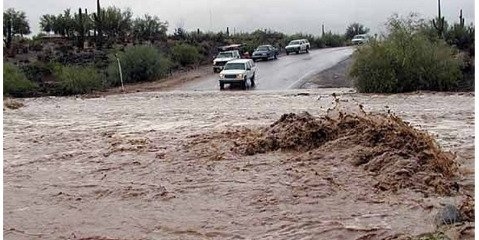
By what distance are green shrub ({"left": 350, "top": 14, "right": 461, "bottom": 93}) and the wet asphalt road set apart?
202 inches

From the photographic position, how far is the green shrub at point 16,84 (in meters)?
38.9

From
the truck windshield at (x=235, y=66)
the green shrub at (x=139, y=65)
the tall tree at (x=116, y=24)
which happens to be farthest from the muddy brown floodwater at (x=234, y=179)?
the tall tree at (x=116, y=24)

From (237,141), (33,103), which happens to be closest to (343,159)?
(237,141)

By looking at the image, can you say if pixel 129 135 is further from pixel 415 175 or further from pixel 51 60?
pixel 51 60

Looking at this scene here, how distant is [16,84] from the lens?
1551 inches

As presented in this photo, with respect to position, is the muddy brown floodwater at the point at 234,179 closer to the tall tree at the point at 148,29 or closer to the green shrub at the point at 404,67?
the green shrub at the point at 404,67

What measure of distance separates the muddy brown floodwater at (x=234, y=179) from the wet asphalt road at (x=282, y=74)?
17170 millimetres

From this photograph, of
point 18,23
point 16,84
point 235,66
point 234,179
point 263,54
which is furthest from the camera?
point 18,23

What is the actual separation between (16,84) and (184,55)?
60.0 ft

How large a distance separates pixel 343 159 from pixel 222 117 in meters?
9.44

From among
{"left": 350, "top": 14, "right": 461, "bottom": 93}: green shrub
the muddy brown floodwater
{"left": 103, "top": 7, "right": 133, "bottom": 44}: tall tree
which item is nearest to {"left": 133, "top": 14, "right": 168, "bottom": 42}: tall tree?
{"left": 103, "top": 7, "right": 133, "bottom": 44}: tall tree

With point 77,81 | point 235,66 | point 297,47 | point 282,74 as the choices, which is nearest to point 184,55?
point 282,74

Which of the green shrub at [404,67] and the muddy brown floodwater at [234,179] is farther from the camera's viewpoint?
the green shrub at [404,67]

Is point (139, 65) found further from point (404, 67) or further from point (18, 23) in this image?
point (18, 23)
